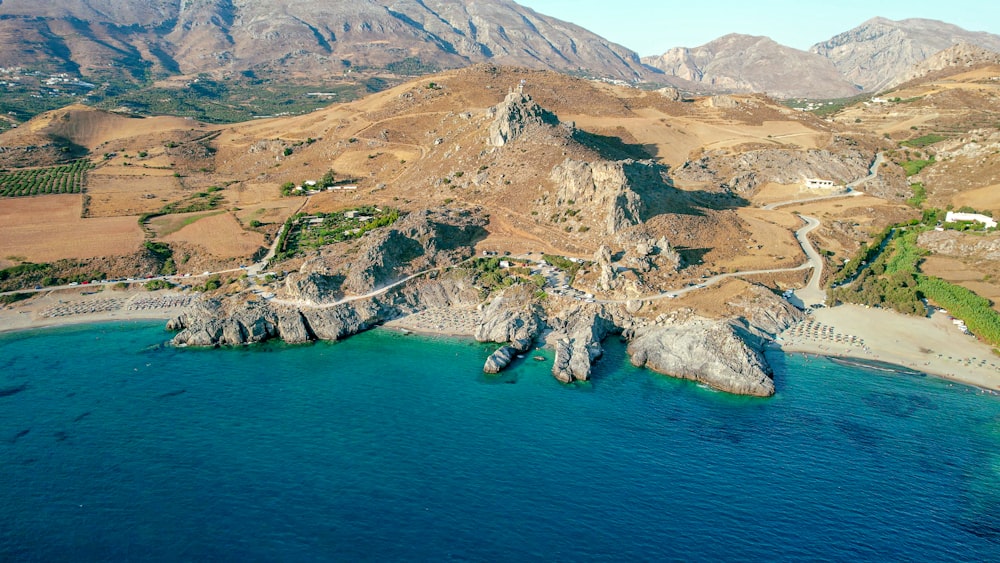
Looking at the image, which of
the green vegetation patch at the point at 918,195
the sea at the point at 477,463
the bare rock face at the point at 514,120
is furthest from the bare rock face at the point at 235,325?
the green vegetation patch at the point at 918,195

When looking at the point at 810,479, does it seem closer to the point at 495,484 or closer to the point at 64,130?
the point at 495,484

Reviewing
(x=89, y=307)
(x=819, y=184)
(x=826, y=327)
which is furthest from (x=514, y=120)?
(x=89, y=307)

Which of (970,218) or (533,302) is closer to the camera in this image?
(533,302)

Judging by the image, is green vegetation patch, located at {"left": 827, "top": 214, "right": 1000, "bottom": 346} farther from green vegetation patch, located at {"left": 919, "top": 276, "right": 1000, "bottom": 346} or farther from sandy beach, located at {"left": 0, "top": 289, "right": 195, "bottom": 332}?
sandy beach, located at {"left": 0, "top": 289, "right": 195, "bottom": 332}

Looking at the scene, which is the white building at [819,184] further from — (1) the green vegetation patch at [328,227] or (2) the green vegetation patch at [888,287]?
(1) the green vegetation patch at [328,227]

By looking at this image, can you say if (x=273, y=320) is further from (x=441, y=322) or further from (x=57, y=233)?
(x=57, y=233)

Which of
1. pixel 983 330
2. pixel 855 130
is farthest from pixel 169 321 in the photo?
pixel 855 130
